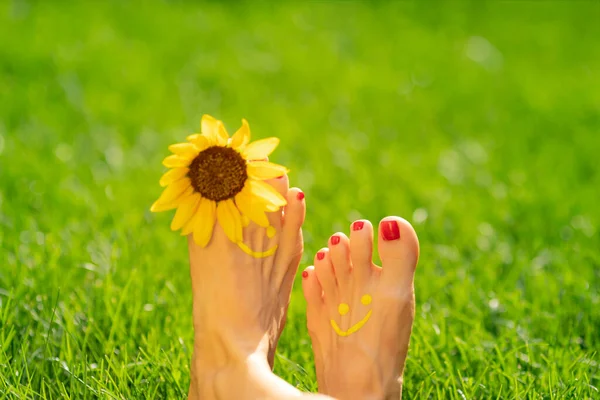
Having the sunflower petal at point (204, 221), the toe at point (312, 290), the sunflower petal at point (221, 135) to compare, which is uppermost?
the sunflower petal at point (221, 135)

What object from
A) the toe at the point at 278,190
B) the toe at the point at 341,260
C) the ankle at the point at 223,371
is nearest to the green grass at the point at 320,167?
the ankle at the point at 223,371

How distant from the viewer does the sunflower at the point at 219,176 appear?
1.52m

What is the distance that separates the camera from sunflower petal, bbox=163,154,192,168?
150 centimetres

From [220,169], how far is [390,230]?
38 cm

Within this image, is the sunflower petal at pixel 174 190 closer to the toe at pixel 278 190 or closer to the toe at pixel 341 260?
the toe at pixel 278 190

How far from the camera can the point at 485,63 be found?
14.0ft

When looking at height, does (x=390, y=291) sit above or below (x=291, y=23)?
above

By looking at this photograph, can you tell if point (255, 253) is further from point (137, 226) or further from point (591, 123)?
point (591, 123)

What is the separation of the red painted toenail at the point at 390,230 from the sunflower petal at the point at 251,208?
9.9 inches

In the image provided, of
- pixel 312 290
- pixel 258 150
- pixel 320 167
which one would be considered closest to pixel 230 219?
pixel 258 150

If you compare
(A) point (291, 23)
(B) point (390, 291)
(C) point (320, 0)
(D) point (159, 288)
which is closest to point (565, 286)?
(B) point (390, 291)

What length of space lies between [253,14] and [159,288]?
10.6ft

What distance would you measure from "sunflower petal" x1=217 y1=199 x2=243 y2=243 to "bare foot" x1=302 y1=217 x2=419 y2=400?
22cm

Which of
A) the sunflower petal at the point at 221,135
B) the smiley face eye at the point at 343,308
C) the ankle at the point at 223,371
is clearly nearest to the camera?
the ankle at the point at 223,371
